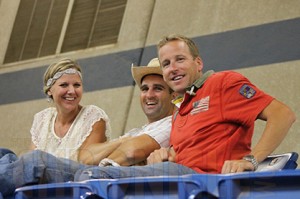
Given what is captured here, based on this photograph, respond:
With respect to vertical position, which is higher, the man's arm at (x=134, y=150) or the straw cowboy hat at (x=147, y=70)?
the straw cowboy hat at (x=147, y=70)

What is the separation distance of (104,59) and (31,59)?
49.6 inches

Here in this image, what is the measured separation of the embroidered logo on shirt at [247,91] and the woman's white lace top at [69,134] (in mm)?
1013

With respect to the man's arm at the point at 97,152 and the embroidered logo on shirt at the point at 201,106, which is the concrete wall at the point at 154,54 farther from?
the embroidered logo on shirt at the point at 201,106

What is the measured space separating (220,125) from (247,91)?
168mm

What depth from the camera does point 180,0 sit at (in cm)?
495

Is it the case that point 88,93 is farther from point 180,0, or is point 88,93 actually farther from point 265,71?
point 265,71

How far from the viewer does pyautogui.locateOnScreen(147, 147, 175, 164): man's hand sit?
2.09 metres

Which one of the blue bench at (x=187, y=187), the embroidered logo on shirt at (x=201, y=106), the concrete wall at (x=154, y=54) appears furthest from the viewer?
the concrete wall at (x=154, y=54)

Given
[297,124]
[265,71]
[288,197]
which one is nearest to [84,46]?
[265,71]

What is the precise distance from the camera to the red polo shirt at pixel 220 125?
1.95 metres

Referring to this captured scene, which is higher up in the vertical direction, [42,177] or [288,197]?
[42,177]

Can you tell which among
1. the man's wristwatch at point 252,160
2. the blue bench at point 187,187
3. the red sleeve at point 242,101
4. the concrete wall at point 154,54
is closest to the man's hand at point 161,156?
the red sleeve at point 242,101

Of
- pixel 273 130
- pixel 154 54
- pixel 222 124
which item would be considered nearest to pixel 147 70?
pixel 222 124

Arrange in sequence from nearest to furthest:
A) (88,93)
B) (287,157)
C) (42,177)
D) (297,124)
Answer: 1. (42,177)
2. (287,157)
3. (297,124)
4. (88,93)
